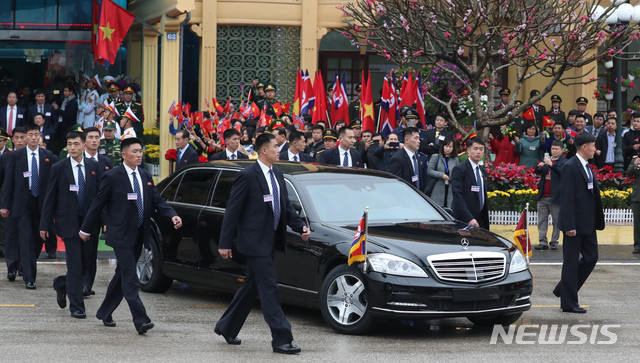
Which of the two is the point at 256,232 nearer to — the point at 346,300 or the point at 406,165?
the point at 346,300

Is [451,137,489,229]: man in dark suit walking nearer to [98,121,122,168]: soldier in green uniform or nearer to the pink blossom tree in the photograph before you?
the pink blossom tree

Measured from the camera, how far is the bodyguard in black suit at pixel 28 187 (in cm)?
1189

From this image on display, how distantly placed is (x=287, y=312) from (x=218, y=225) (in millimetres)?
1137

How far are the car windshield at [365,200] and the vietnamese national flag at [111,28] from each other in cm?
1000

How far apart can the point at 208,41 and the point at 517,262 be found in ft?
49.1

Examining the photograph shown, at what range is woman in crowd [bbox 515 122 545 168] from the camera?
61.2 ft

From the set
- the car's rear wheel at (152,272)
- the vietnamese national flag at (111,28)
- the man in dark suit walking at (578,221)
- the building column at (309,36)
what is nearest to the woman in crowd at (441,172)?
the man in dark suit walking at (578,221)

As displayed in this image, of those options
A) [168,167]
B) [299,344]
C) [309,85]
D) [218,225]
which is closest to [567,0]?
[309,85]

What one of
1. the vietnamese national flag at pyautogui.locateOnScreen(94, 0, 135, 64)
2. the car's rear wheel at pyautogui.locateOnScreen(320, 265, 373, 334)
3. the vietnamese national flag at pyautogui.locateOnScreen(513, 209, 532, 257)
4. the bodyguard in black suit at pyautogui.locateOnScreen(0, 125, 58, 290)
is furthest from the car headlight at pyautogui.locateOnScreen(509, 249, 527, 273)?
the vietnamese national flag at pyautogui.locateOnScreen(94, 0, 135, 64)

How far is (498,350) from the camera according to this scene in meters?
8.23

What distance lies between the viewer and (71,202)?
10398 millimetres

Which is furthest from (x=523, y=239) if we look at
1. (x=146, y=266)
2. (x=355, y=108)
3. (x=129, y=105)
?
(x=129, y=105)

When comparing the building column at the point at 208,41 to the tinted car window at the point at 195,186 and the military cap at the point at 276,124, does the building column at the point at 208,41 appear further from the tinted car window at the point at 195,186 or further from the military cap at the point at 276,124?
the tinted car window at the point at 195,186

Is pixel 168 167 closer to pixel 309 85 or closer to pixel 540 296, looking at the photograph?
pixel 309 85
